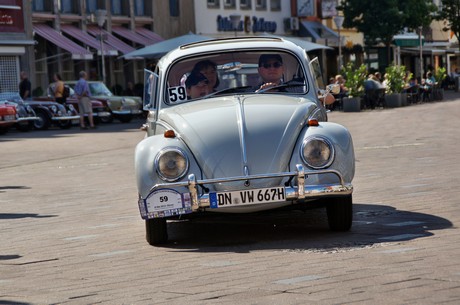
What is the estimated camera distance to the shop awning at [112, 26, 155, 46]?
55.6 meters

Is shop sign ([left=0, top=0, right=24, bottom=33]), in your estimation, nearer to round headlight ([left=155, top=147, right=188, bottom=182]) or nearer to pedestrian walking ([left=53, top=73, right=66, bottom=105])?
pedestrian walking ([left=53, top=73, right=66, bottom=105])

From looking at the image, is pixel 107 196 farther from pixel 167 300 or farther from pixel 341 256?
pixel 167 300

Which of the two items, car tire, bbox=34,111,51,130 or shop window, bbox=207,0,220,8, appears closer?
car tire, bbox=34,111,51,130

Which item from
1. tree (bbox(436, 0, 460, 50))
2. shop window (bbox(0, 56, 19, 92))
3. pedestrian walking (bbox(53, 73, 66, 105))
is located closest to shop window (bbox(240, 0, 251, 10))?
tree (bbox(436, 0, 460, 50))

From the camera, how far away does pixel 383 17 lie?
66.0 meters

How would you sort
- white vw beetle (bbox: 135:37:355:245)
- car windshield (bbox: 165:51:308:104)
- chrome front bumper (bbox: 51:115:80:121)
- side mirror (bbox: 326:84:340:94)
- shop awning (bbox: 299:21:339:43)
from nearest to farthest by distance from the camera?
1. white vw beetle (bbox: 135:37:355:245)
2. car windshield (bbox: 165:51:308:104)
3. side mirror (bbox: 326:84:340:94)
4. chrome front bumper (bbox: 51:115:80:121)
5. shop awning (bbox: 299:21:339:43)

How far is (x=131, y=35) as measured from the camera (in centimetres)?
5612

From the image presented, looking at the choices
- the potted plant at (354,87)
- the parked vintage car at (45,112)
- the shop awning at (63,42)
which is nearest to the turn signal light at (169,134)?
the parked vintage car at (45,112)

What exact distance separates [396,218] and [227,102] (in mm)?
1798

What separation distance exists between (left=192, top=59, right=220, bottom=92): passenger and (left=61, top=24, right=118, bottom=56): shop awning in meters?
40.2

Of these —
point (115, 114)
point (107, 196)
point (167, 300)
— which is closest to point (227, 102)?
point (167, 300)

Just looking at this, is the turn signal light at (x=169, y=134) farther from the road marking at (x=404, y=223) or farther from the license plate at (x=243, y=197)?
the road marking at (x=404, y=223)

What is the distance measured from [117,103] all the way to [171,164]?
107 feet

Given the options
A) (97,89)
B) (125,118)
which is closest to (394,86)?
(125,118)
